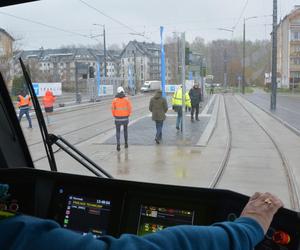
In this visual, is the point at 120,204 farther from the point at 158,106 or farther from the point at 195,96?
the point at 195,96

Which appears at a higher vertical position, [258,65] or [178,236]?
[258,65]

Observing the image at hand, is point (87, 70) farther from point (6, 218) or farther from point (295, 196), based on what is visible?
point (6, 218)

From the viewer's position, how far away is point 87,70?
188 inches

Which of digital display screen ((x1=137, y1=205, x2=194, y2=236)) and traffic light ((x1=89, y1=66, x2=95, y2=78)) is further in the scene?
traffic light ((x1=89, y1=66, x2=95, y2=78))

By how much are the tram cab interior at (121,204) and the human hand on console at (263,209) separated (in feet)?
0.45

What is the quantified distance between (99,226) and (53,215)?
0.30m

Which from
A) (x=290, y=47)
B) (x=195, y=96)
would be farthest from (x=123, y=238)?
(x=195, y=96)

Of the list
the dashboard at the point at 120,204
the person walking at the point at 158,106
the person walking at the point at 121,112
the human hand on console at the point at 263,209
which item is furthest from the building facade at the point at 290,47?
the person walking at the point at 158,106

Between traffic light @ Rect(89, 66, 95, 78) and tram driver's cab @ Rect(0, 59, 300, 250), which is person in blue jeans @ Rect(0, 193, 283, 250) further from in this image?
traffic light @ Rect(89, 66, 95, 78)

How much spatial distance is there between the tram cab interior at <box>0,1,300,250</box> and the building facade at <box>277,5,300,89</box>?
1576mm

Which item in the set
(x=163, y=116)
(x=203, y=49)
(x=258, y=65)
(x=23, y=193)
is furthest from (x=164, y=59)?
(x=163, y=116)

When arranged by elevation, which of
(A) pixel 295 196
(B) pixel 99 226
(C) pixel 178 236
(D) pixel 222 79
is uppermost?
(D) pixel 222 79

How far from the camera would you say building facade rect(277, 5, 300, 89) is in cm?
306

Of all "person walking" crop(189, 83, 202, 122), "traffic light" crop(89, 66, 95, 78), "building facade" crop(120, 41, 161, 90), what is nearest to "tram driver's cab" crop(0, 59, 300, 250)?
"building facade" crop(120, 41, 161, 90)
